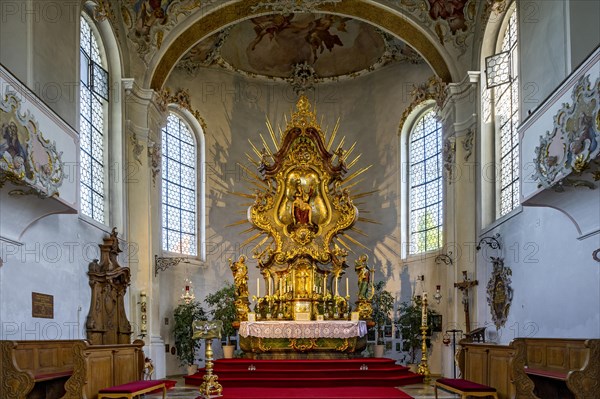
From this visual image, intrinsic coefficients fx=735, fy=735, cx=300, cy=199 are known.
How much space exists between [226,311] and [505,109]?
8184mm

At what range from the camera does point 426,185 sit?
19.9 m

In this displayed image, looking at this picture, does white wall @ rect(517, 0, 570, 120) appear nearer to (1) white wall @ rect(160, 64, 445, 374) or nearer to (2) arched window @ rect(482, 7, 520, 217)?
(2) arched window @ rect(482, 7, 520, 217)

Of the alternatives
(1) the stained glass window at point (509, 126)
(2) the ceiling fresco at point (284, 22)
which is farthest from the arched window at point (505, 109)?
(2) the ceiling fresco at point (284, 22)

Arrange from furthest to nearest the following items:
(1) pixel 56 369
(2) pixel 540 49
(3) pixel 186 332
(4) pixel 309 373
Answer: (3) pixel 186 332
(4) pixel 309 373
(2) pixel 540 49
(1) pixel 56 369

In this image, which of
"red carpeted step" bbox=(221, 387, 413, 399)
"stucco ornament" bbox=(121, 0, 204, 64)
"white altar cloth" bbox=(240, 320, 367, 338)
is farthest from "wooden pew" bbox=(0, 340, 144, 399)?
"stucco ornament" bbox=(121, 0, 204, 64)

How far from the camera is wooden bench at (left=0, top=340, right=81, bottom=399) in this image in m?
8.22

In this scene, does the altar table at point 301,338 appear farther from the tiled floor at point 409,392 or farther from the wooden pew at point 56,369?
the wooden pew at point 56,369

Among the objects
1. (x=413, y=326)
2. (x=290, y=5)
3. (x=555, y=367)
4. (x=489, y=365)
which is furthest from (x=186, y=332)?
(x=555, y=367)

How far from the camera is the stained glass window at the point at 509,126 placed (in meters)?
14.5

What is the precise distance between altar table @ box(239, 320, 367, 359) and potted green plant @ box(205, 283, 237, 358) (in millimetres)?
1497

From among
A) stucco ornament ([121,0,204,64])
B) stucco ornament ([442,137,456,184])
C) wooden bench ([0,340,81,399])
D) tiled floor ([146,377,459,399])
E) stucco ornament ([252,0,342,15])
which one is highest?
stucco ornament ([252,0,342,15])

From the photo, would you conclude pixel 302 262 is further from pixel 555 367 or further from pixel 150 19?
pixel 555 367

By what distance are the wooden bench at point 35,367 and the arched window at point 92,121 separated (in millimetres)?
4790

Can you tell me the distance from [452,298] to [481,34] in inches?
234
